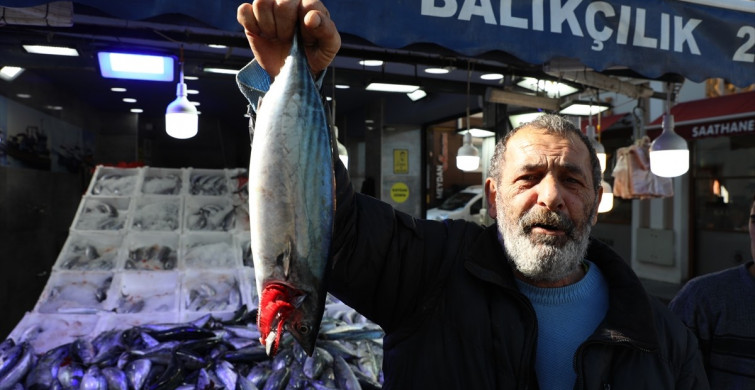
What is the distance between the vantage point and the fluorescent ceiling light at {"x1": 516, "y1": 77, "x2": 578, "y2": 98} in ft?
20.2

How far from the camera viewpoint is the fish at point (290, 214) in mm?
1038

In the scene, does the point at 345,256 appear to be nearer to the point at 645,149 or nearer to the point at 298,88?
the point at 298,88

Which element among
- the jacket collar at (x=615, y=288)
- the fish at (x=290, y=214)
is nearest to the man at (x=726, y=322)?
the jacket collar at (x=615, y=288)

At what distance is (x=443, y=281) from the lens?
165cm

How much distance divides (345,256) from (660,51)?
2327mm

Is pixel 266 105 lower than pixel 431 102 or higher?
lower

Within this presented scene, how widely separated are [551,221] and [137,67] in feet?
16.6

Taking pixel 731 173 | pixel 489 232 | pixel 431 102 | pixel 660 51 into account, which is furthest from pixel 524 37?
pixel 731 173

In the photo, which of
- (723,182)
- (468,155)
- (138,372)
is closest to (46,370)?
(138,372)

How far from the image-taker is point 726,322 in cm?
232

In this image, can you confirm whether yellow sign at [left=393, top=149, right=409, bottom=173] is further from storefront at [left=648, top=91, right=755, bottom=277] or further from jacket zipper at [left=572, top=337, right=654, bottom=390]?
jacket zipper at [left=572, top=337, right=654, bottom=390]

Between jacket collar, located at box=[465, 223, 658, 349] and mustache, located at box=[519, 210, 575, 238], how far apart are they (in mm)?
153

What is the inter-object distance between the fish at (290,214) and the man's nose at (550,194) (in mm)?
725

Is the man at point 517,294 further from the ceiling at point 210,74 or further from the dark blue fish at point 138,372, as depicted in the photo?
the dark blue fish at point 138,372
